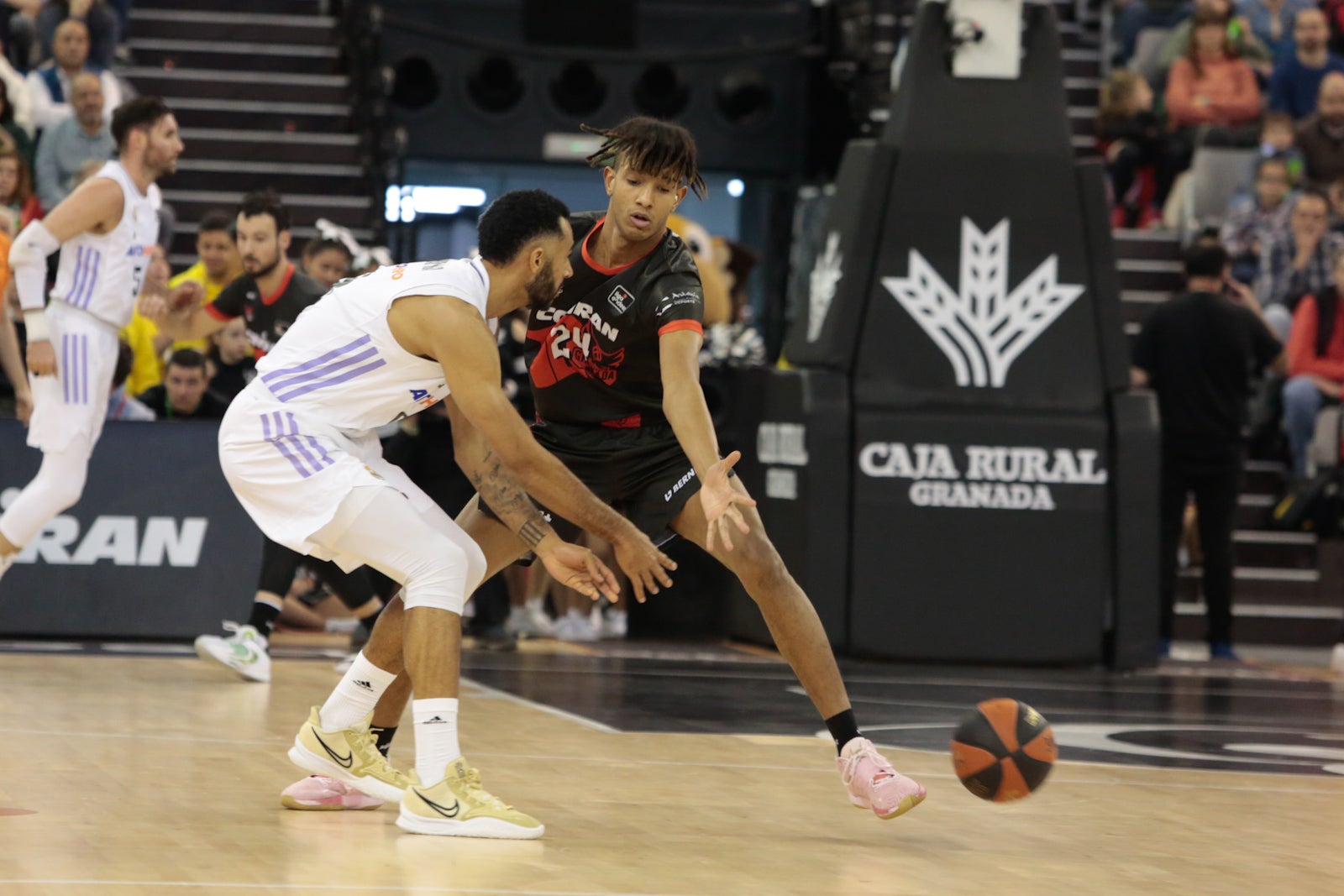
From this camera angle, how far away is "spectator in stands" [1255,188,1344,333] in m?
13.2

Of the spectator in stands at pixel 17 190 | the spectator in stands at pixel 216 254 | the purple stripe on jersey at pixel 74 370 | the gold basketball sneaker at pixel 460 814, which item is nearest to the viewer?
the gold basketball sneaker at pixel 460 814

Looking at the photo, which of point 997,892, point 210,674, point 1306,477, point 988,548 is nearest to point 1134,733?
point 988,548

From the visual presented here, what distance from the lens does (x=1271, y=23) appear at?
1652 cm

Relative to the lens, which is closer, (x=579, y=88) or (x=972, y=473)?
(x=972, y=473)

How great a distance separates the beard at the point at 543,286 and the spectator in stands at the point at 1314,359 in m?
8.62

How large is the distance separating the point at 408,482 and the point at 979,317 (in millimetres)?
5815

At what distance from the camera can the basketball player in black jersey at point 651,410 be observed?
523 centimetres

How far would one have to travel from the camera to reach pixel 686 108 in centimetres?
1825

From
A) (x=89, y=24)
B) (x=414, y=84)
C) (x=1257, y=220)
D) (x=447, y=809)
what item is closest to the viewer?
(x=447, y=809)

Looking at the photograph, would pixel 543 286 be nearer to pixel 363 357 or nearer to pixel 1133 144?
pixel 363 357

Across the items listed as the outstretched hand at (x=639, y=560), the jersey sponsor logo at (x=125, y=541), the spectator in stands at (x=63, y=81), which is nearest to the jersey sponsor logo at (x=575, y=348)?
the outstretched hand at (x=639, y=560)

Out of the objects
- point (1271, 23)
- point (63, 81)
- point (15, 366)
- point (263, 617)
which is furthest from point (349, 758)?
point (1271, 23)

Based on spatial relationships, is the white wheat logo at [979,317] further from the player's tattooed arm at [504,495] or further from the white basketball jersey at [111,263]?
the player's tattooed arm at [504,495]

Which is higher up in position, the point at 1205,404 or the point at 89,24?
the point at 89,24
